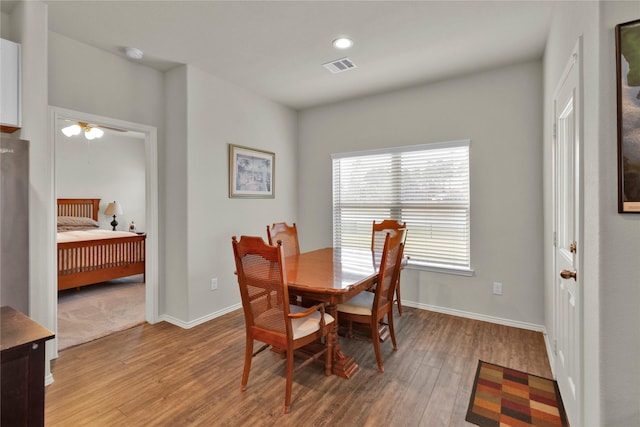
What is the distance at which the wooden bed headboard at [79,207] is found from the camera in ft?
19.3

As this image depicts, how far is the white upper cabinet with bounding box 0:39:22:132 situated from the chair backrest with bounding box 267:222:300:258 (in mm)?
2117

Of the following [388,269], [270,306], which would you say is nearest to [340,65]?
[388,269]

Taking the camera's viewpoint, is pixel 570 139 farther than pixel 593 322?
Yes

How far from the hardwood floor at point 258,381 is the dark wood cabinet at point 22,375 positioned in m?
0.72

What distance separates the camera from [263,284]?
1924 millimetres

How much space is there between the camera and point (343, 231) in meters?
4.32

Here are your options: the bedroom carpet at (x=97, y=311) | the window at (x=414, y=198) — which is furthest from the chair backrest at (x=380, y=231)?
the bedroom carpet at (x=97, y=311)

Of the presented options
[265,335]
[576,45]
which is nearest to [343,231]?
[265,335]

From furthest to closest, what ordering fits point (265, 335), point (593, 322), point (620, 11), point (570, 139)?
point (265, 335) < point (570, 139) < point (593, 322) < point (620, 11)

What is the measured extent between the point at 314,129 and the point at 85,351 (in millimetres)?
3672

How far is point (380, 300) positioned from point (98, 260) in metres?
4.20

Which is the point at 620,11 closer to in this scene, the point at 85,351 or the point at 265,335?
the point at 265,335

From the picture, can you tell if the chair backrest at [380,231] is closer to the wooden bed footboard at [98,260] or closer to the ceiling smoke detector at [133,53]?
the ceiling smoke detector at [133,53]

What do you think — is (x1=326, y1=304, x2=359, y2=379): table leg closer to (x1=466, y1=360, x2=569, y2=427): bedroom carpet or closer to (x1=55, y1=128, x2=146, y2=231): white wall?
(x1=466, y1=360, x2=569, y2=427): bedroom carpet
